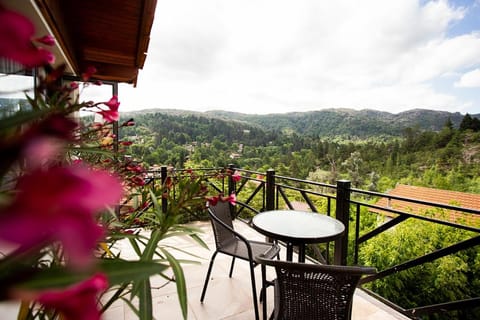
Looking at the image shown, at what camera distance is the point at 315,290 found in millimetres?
1183

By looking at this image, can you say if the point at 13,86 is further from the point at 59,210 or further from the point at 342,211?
the point at 342,211

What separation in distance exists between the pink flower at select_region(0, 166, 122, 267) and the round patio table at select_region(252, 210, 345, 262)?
5.50ft

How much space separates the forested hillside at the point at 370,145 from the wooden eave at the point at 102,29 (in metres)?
8.63

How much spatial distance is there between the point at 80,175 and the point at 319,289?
1297 mm

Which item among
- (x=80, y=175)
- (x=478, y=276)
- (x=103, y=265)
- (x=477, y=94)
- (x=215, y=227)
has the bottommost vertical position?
(x=478, y=276)

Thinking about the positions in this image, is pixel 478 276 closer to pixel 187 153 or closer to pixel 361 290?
pixel 361 290

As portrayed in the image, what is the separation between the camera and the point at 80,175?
16 cm

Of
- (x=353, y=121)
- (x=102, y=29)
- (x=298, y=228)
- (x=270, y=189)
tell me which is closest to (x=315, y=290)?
(x=298, y=228)

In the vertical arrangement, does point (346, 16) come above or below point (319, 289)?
above

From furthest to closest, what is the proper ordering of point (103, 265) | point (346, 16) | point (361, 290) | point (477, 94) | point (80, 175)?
point (477, 94), point (346, 16), point (361, 290), point (103, 265), point (80, 175)

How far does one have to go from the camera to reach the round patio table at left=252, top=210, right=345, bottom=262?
1693 mm

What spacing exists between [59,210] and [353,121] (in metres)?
22.5

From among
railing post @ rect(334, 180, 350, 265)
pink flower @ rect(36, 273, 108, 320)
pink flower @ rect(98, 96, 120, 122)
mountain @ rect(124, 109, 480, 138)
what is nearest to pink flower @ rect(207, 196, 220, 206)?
pink flower @ rect(98, 96, 120, 122)

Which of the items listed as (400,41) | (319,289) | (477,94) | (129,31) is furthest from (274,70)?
(319,289)
